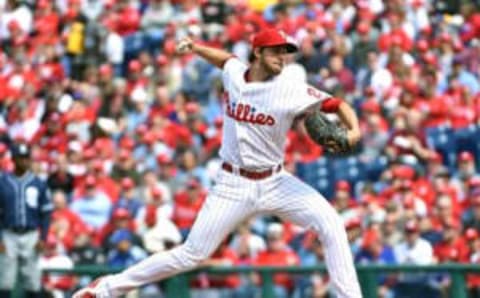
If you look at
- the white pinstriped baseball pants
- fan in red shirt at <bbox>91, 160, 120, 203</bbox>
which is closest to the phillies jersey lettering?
the white pinstriped baseball pants

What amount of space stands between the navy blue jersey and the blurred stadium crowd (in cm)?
57

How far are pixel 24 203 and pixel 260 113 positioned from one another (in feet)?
11.5

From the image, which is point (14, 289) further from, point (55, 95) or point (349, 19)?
point (349, 19)

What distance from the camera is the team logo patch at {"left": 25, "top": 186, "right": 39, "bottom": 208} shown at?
13203mm

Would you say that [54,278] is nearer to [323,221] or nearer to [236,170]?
[236,170]

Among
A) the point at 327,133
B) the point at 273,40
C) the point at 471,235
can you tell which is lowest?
the point at 471,235

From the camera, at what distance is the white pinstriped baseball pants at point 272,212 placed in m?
10.3

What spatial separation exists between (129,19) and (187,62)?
1.24m

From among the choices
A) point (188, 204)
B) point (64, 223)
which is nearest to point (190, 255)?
point (188, 204)

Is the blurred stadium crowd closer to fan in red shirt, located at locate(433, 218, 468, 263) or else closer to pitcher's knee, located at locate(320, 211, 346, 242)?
fan in red shirt, located at locate(433, 218, 468, 263)

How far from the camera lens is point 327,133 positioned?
33.1ft

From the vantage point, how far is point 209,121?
1709 cm

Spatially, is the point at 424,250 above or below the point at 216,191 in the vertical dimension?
below

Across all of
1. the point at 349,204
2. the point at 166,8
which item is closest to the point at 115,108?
the point at 166,8
